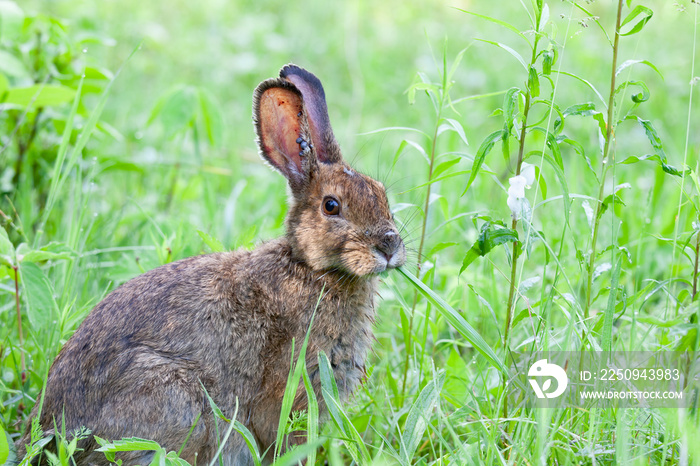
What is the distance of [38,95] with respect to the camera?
4297 mm

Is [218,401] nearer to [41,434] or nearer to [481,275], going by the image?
[41,434]

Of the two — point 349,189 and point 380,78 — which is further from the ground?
point 380,78

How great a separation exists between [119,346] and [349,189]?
130cm

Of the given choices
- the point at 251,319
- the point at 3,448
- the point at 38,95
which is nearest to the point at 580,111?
the point at 251,319

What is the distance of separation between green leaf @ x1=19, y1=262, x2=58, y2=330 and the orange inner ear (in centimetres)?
126

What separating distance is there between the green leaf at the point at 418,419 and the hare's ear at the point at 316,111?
145cm

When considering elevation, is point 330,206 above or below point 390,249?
above

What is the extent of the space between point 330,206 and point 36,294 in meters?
1.45

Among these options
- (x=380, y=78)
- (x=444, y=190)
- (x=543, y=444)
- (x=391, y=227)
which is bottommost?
(x=543, y=444)

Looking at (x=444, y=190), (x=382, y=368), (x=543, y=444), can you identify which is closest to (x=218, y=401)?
(x=382, y=368)

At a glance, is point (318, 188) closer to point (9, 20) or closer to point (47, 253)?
point (47, 253)

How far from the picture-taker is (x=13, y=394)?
368 centimetres

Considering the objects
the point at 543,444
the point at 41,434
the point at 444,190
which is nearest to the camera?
the point at 543,444

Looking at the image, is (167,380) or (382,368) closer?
(167,380)
